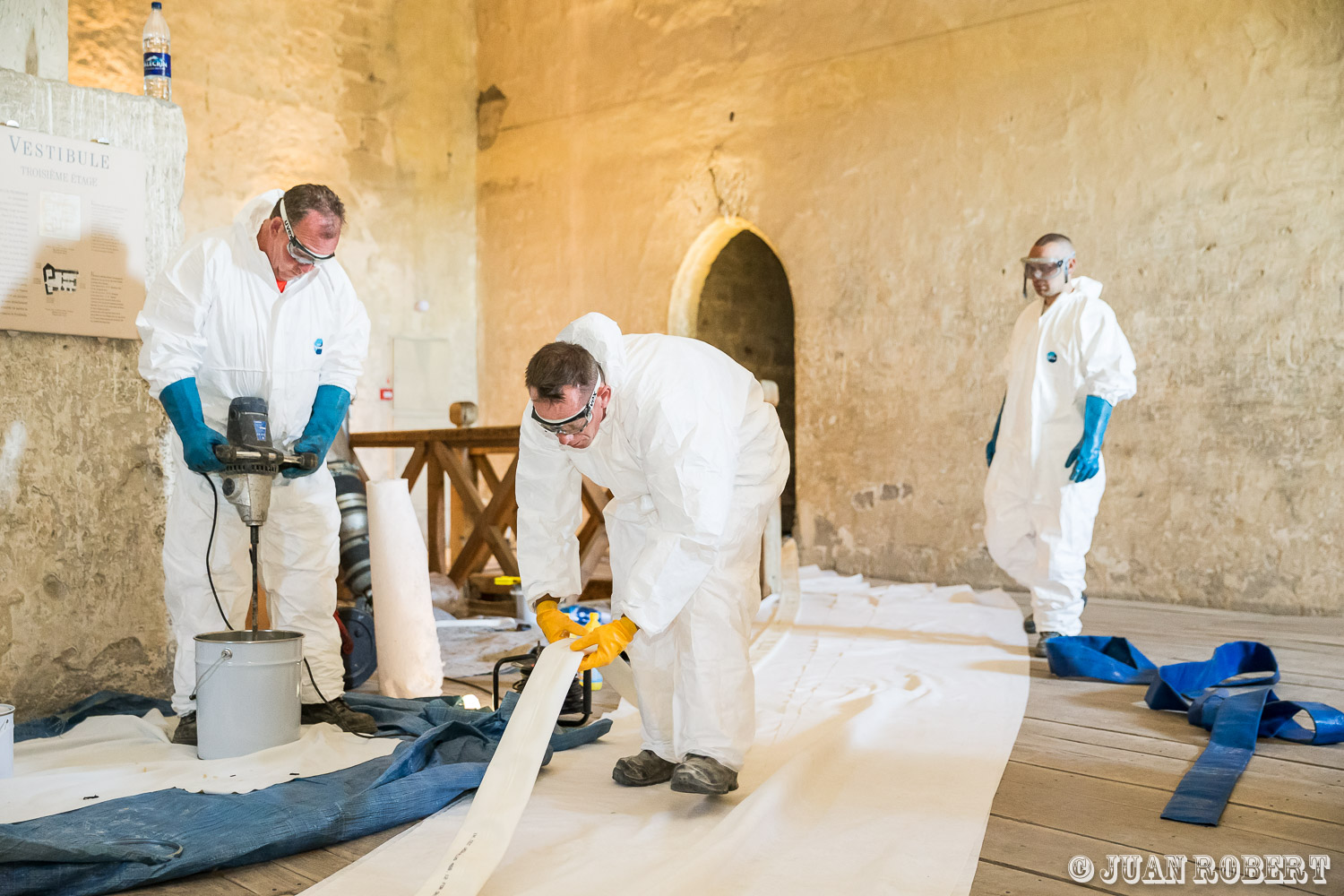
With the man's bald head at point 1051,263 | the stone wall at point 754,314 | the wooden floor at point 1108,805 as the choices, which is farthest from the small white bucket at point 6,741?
the stone wall at point 754,314

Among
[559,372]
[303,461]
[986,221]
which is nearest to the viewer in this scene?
[559,372]

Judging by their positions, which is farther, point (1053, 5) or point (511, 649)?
A: point (1053, 5)

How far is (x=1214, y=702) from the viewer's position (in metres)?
2.79

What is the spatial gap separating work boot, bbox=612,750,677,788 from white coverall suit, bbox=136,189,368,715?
1044mm

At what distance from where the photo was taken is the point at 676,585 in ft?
6.81

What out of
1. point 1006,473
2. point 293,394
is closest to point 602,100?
point 1006,473

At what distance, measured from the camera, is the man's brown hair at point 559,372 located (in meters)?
2.03

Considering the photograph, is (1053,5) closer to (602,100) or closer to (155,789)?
(602,100)

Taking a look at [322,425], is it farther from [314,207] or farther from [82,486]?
[82,486]

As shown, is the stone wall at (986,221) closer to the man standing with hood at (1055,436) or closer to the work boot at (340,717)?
the man standing with hood at (1055,436)

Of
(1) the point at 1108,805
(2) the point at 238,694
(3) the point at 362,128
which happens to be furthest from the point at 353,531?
(3) the point at 362,128

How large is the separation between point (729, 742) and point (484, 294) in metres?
6.89

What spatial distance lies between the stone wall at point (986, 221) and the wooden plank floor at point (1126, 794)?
1.71 m

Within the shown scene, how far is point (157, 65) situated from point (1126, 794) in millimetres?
3532
